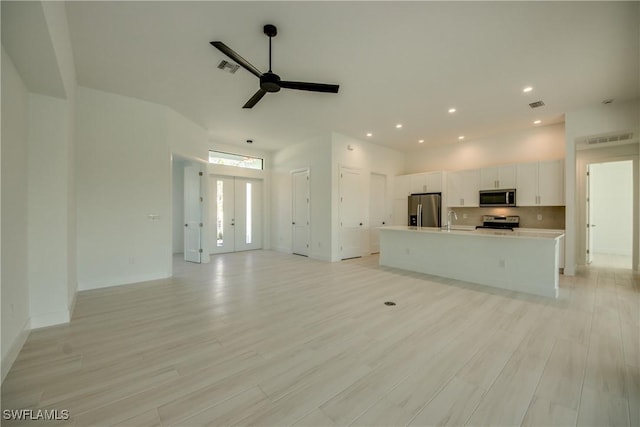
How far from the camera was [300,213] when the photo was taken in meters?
7.28

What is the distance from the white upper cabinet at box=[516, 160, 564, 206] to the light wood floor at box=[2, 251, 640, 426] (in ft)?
7.36

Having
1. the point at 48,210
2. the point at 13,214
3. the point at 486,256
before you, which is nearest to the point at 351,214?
the point at 486,256

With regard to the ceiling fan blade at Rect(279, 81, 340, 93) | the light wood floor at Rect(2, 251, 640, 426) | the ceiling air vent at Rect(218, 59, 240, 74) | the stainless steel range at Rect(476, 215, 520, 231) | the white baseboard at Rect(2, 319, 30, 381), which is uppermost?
the ceiling air vent at Rect(218, 59, 240, 74)

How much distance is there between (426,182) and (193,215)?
6.24 m

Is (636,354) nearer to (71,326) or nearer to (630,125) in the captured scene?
(630,125)

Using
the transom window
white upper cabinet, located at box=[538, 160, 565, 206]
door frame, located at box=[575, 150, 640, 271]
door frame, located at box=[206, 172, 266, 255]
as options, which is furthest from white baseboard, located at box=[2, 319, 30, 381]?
door frame, located at box=[575, 150, 640, 271]

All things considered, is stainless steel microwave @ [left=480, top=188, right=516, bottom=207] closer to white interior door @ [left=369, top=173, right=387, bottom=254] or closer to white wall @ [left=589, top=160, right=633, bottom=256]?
white interior door @ [left=369, top=173, right=387, bottom=254]

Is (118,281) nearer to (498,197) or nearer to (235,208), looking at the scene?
(235,208)

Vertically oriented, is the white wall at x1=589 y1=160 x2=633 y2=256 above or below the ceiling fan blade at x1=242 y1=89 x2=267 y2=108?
below

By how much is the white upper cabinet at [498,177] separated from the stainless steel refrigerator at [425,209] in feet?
3.54

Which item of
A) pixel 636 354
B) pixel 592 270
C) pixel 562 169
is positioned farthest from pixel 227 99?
pixel 592 270

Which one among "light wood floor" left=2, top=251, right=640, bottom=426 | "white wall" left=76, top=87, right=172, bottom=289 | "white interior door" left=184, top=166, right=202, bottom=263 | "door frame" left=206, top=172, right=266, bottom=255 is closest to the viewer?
"light wood floor" left=2, top=251, right=640, bottom=426

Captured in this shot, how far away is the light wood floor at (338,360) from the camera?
1.56m

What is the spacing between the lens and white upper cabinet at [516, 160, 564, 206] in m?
5.30
